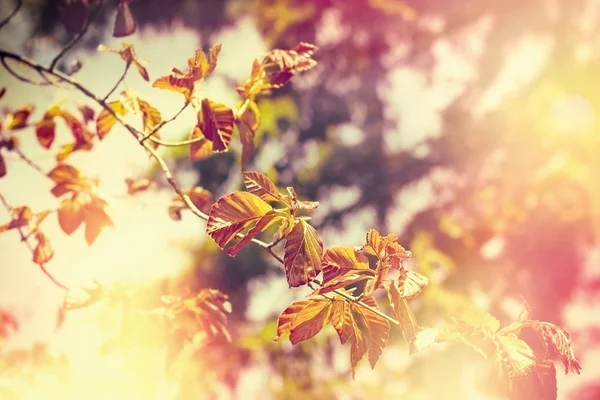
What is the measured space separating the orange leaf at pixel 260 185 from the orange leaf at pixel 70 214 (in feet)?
1.62

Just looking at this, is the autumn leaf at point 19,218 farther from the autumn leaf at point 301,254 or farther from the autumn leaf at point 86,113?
the autumn leaf at point 301,254

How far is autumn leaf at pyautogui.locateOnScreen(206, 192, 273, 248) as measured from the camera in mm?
434

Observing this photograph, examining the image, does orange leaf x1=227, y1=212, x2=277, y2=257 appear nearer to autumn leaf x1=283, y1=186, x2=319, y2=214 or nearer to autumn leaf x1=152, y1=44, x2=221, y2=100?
autumn leaf x1=283, y1=186, x2=319, y2=214

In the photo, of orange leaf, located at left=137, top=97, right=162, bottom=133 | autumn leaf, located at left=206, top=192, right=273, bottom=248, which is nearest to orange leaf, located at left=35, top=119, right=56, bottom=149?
orange leaf, located at left=137, top=97, right=162, bottom=133

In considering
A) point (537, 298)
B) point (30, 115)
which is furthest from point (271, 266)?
point (30, 115)

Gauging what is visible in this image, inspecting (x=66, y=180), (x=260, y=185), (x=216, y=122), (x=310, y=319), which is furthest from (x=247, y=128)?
(x=66, y=180)

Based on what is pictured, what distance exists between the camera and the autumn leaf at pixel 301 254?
0.42m

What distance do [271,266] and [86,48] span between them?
1.63m

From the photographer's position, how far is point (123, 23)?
62cm

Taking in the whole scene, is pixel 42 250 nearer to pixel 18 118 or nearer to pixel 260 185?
pixel 18 118

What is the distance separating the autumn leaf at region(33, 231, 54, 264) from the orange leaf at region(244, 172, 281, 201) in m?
0.52

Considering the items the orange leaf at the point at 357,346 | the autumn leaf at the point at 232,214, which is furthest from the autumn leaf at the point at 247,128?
the orange leaf at the point at 357,346

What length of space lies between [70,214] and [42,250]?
8 centimetres

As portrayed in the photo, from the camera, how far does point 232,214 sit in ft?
1.44
